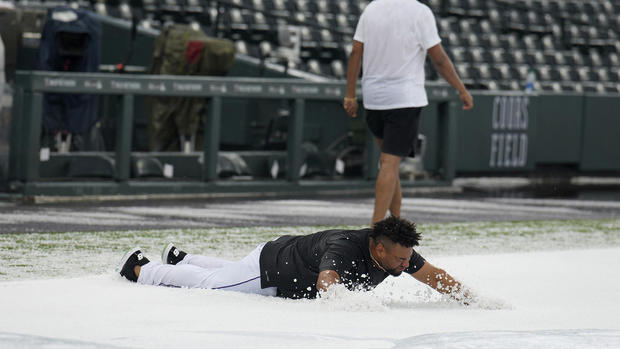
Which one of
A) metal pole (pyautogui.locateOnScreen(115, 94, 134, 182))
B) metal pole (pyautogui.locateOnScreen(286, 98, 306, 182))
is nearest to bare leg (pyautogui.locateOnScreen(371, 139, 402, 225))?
metal pole (pyautogui.locateOnScreen(115, 94, 134, 182))

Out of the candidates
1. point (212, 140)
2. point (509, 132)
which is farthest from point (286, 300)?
point (509, 132)

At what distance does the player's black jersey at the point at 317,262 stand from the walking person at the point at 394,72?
7.22 feet

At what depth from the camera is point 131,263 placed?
17.9 ft

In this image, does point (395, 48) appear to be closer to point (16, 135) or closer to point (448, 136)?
point (16, 135)

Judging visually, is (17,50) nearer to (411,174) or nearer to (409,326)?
(411,174)

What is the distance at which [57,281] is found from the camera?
17.9 ft

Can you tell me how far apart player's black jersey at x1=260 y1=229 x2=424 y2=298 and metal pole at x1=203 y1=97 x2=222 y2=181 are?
550 cm

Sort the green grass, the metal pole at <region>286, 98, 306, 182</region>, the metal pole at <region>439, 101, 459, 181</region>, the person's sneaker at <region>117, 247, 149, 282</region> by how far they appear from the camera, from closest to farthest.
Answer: the person's sneaker at <region>117, 247, 149, 282</region> → the green grass → the metal pole at <region>286, 98, 306, 182</region> → the metal pole at <region>439, 101, 459, 181</region>

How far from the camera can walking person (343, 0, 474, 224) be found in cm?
723

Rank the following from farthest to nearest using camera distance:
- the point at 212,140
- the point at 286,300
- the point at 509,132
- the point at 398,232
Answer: the point at 509,132 → the point at 212,140 → the point at 286,300 → the point at 398,232

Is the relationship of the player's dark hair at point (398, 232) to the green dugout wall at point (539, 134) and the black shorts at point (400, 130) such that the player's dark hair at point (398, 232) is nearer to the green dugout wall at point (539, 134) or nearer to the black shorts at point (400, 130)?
the black shorts at point (400, 130)

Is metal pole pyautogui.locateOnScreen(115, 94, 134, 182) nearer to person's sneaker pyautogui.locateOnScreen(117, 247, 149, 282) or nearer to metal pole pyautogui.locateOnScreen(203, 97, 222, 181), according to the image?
metal pole pyautogui.locateOnScreen(203, 97, 222, 181)

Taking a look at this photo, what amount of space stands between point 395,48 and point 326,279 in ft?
10.0

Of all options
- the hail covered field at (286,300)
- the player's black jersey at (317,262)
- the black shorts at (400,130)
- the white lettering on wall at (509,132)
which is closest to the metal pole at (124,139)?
the hail covered field at (286,300)
